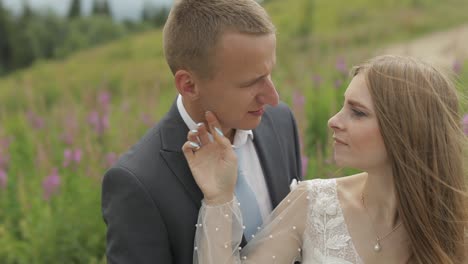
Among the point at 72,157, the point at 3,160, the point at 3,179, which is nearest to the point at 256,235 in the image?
the point at 72,157

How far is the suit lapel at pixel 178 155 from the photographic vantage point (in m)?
2.51

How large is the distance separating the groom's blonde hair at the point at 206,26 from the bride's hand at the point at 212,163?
219 millimetres

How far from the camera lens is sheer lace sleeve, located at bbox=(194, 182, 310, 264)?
2439mm

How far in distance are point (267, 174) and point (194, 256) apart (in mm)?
507

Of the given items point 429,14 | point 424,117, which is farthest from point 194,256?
Result: point 429,14

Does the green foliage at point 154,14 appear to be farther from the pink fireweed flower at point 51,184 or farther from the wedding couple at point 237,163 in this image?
the wedding couple at point 237,163

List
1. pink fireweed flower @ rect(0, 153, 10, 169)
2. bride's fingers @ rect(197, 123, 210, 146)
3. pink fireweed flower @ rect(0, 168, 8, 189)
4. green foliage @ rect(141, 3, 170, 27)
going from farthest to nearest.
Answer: green foliage @ rect(141, 3, 170, 27) → pink fireweed flower @ rect(0, 153, 10, 169) → pink fireweed flower @ rect(0, 168, 8, 189) → bride's fingers @ rect(197, 123, 210, 146)

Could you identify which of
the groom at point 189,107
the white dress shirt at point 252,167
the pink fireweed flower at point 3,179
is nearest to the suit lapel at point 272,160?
the white dress shirt at point 252,167

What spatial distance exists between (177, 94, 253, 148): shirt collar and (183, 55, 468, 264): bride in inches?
3.6

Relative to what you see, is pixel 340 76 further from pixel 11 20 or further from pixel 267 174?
pixel 11 20

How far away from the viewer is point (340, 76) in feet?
16.0

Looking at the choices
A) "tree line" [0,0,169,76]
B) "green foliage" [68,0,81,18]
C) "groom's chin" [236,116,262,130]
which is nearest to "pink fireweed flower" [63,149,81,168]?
"groom's chin" [236,116,262,130]

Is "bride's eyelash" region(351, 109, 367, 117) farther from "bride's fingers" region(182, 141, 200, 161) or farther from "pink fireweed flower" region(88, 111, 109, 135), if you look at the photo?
"pink fireweed flower" region(88, 111, 109, 135)

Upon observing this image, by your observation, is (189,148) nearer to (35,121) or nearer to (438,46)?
(35,121)
